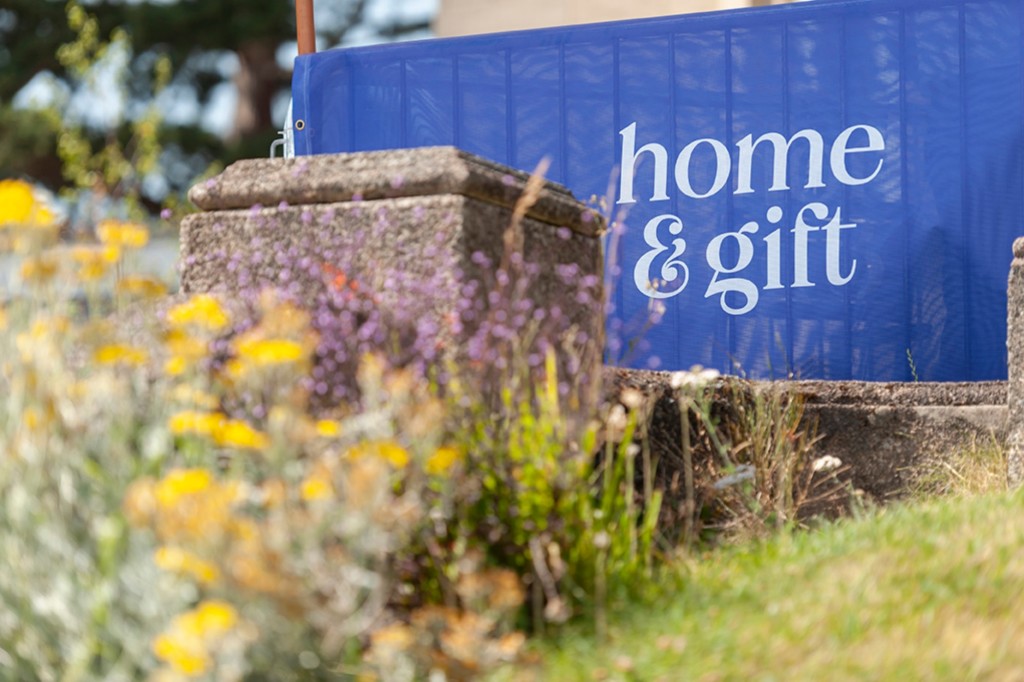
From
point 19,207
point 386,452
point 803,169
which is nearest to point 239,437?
point 386,452

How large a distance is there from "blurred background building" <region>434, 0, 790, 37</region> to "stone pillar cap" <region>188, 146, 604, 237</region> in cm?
709

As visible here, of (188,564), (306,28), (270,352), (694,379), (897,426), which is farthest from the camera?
(306,28)

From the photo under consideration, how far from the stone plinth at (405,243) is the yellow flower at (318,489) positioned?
100 centimetres

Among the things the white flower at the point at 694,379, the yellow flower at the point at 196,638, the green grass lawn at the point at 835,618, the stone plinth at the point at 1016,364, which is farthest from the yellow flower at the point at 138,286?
the stone plinth at the point at 1016,364

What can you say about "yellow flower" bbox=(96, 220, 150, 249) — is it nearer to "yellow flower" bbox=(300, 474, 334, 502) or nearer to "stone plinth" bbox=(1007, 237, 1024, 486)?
"yellow flower" bbox=(300, 474, 334, 502)

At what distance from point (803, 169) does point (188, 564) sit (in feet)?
13.8

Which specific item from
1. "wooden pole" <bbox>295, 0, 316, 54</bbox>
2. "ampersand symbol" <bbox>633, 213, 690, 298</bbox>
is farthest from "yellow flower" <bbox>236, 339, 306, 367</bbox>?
"wooden pole" <bbox>295, 0, 316, 54</bbox>

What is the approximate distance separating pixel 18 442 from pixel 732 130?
403 cm

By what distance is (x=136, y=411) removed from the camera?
2.80m

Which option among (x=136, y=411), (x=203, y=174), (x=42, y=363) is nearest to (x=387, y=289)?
(x=136, y=411)

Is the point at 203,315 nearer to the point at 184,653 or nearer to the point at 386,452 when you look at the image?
the point at 386,452

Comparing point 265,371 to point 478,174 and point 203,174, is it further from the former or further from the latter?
point 203,174

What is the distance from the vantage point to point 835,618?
8.87 ft

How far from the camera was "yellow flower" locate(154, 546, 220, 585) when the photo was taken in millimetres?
2111
